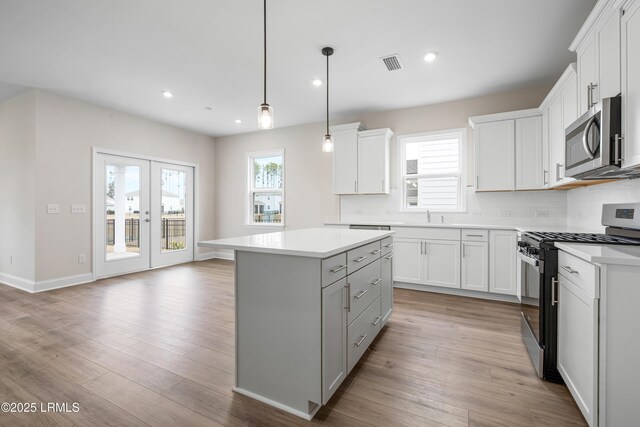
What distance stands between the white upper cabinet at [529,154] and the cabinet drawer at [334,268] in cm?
312

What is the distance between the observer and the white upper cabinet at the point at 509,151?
11.9 feet

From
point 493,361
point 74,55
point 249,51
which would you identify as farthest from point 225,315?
point 74,55

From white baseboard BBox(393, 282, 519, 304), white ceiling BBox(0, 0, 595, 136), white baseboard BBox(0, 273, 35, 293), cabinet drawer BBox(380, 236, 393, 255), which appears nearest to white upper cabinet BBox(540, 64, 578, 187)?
white ceiling BBox(0, 0, 595, 136)

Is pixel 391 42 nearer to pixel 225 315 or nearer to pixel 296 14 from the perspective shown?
pixel 296 14

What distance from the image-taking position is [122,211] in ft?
16.6

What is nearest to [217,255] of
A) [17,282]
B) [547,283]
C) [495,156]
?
[17,282]

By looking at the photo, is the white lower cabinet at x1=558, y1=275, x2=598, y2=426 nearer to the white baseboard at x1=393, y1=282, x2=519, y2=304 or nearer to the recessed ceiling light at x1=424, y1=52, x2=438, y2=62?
the white baseboard at x1=393, y1=282, x2=519, y2=304

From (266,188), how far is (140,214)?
2363 millimetres

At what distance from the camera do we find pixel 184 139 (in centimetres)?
607

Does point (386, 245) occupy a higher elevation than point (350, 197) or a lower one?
lower

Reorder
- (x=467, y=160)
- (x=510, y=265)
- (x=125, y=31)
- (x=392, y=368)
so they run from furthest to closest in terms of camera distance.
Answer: (x=467, y=160) < (x=510, y=265) < (x=125, y=31) < (x=392, y=368)

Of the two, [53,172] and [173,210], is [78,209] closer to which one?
[53,172]

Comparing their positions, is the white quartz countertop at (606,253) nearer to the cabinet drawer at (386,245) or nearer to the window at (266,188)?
the cabinet drawer at (386,245)

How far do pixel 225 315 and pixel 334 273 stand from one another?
195cm
